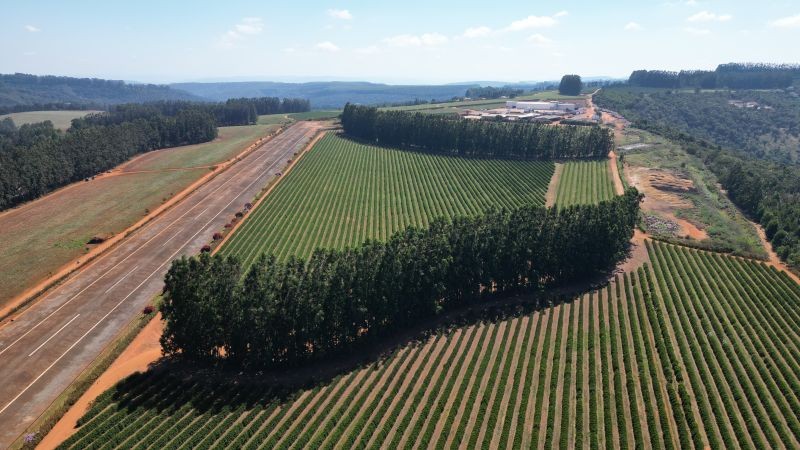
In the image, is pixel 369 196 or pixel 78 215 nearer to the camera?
pixel 78 215

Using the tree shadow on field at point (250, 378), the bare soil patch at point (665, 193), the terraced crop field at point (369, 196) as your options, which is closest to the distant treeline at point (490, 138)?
the terraced crop field at point (369, 196)

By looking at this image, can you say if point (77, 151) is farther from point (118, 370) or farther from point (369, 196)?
point (118, 370)

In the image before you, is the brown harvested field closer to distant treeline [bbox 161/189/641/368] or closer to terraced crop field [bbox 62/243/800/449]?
distant treeline [bbox 161/189/641/368]

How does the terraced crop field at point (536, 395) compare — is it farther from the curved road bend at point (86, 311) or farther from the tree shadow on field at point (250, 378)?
the curved road bend at point (86, 311)

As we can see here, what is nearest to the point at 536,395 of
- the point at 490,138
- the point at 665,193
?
the point at 665,193

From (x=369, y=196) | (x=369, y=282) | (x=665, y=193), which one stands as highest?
(x=369, y=282)

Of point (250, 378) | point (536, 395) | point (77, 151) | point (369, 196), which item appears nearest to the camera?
point (536, 395)

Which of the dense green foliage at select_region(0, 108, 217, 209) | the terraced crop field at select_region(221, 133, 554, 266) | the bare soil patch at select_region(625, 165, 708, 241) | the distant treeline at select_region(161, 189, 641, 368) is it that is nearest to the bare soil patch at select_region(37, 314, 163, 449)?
the distant treeline at select_region(161, 189, 641, 368)
